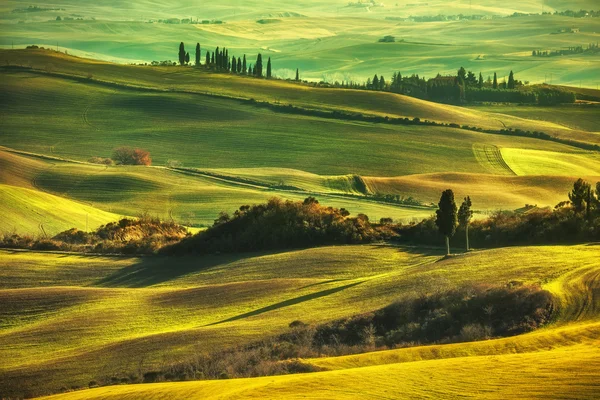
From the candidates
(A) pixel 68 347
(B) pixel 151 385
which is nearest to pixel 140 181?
(A) pixel 68 347

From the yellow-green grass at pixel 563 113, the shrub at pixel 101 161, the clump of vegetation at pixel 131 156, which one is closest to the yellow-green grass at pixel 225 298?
the shrub at pixel 101 161

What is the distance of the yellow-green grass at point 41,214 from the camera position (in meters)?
65.7

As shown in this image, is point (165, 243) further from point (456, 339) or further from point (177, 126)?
point (177, 126)

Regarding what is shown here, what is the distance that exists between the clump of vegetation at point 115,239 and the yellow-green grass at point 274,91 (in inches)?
2319

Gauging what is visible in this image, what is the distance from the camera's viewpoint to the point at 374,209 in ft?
246

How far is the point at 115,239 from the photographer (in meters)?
61.0

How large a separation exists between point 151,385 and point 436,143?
75.6 meters

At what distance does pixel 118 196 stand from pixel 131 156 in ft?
63.5

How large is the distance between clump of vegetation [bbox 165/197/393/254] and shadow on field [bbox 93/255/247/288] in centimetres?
124

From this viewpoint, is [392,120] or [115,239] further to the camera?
[392,120]

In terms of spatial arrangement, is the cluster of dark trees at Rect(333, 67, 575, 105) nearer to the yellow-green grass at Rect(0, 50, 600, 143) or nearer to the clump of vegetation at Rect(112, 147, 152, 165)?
the yellow-green grass at Rect(0, 50, 600, 143)

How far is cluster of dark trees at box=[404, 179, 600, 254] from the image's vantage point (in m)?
49.7

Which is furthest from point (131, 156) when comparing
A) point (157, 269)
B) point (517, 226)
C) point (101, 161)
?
point (517, 226)

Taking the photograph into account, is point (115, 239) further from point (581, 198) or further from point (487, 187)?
point (487, 187)
